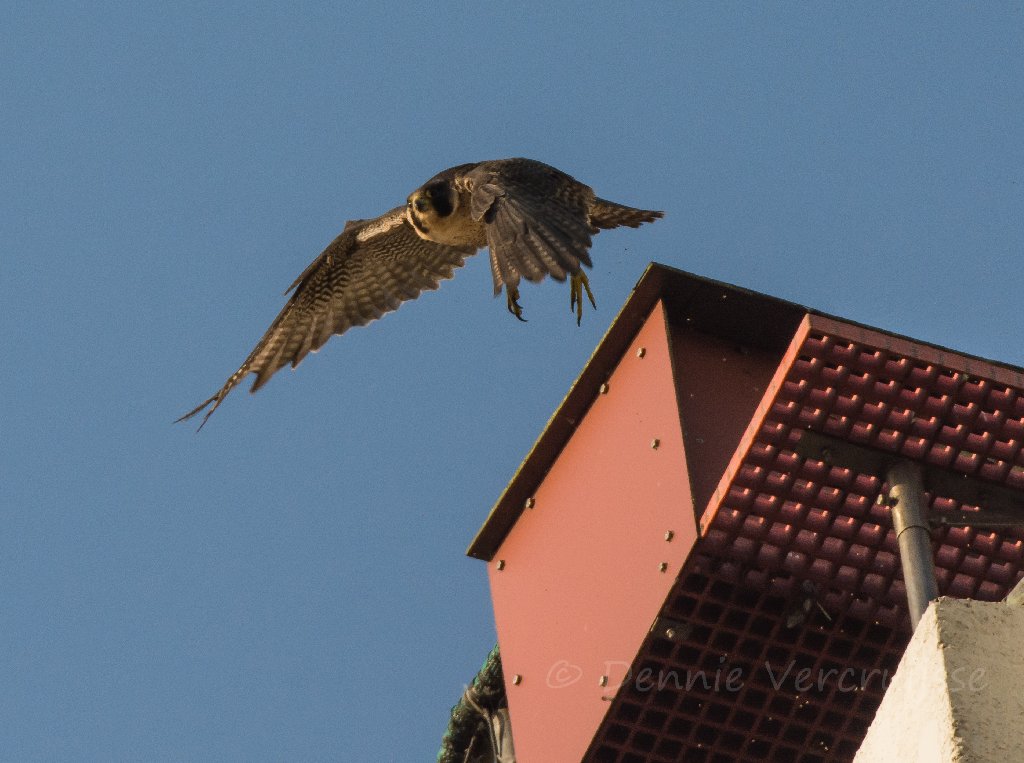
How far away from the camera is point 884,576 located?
5.33 m

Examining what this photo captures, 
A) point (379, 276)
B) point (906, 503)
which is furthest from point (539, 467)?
point (379, 276)

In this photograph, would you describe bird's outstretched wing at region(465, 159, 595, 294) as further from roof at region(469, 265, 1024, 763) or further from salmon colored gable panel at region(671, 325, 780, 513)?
salmon colored gable panel at region(671, 325, 780, 513)

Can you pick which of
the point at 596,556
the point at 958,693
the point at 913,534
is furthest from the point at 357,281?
the point at 958,693

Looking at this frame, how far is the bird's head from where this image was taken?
8.36 m

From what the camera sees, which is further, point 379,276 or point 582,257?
point 379,276

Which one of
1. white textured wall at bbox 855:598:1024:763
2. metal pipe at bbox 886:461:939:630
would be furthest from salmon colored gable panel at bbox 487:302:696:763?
white textured wall at bbox 855:598:1024:763

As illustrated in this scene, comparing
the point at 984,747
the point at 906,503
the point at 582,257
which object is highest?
the point at 582,257

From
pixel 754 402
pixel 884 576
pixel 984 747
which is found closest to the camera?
pixel 984 747

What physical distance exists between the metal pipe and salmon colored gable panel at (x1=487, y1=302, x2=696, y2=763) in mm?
604

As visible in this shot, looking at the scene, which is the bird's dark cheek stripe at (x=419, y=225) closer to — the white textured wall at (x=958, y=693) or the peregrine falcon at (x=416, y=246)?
the peregrine falcon at (x=416, y=246)

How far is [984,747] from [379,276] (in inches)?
234

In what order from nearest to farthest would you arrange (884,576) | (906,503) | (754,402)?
(906,503), (884,576), (754,402)

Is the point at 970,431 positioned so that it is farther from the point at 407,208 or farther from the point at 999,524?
the point at 407,208

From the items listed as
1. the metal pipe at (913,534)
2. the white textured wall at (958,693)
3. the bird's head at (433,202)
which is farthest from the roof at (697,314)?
the bird's head at (433,202)
